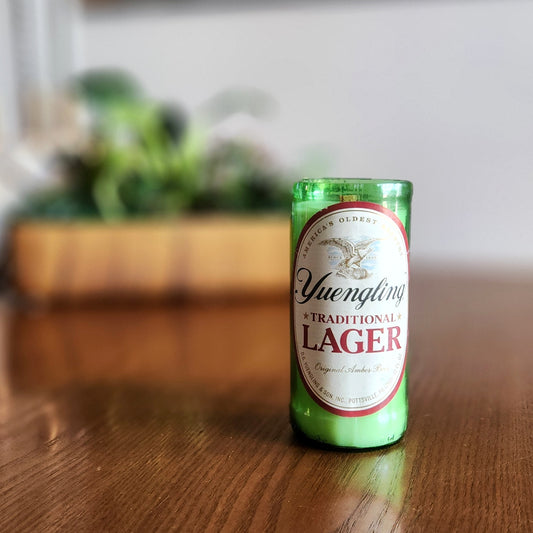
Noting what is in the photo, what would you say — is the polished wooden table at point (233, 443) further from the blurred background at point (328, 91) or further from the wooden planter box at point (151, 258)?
the blurred background at point (328, 91)

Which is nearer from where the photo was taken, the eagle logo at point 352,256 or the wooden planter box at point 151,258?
the eagle logo at point 352,256

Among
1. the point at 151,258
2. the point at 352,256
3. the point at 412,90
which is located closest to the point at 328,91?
the point at 412,90

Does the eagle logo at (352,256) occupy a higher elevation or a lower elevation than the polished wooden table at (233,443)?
higher

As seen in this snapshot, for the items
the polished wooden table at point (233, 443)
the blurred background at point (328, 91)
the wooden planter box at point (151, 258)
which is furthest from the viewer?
the blurred background at point (328, 91)

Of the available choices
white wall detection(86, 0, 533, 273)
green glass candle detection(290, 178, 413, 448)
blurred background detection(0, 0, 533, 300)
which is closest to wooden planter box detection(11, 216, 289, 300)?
blurred background detection(0, 0, 533, 300)

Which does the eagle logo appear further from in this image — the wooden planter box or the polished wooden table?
the wooden planter box

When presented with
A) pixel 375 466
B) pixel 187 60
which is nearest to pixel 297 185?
pixel 375 466

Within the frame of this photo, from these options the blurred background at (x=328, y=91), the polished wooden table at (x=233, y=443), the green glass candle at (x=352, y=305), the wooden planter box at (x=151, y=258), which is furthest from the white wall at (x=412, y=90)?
the green glass candle at (x=352, y=305)

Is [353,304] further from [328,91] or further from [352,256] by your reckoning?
[328,91]

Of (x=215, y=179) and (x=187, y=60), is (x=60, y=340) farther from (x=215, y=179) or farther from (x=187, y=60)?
(x=187, y=60)
